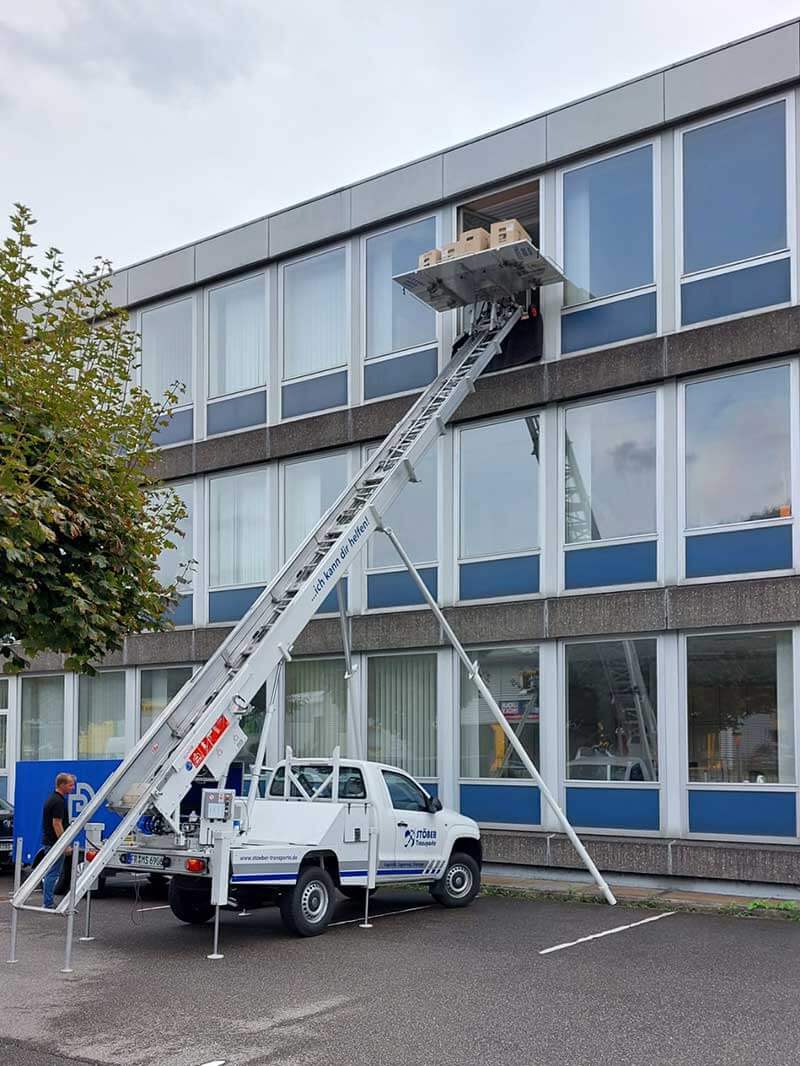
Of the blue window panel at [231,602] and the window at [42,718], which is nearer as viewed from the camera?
the blue window panel at [231,602]

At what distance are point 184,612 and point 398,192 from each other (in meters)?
7.92

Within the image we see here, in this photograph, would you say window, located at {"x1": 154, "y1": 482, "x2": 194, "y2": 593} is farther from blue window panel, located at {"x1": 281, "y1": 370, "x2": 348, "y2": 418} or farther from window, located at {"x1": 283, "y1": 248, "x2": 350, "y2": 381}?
window, located at {"x1": 283, "y1": 248, "x2": 350, "y2": 381}

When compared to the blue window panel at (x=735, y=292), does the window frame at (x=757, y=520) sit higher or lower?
lower

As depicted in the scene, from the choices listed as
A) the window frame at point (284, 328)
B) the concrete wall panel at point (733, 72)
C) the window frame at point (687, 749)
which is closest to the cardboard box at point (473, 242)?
the concrete wall panel at point (733, 72)

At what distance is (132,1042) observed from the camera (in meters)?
8.26

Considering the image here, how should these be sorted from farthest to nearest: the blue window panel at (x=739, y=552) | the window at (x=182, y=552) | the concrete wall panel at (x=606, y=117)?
1. the window at (x=182, y=552)
2. the concrete wall panel at (x=606, y=117)
3. the blue window panel at (x=739, y=552)

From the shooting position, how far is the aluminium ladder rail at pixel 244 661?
11391 millimetres

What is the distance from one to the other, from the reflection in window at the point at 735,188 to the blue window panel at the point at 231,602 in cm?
877

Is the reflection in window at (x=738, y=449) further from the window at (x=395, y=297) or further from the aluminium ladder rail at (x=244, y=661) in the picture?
the window at (x=395, y=297)

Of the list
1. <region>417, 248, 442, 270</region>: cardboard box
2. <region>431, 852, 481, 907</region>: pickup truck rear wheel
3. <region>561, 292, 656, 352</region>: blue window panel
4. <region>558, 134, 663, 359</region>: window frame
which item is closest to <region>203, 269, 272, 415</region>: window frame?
<region>417, 248, 442, 270</region>: cardboard box

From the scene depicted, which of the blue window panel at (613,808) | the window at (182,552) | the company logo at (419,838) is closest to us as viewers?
the company logo at (419,838)

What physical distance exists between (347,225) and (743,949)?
41.2ft

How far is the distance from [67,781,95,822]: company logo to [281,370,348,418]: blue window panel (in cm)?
730

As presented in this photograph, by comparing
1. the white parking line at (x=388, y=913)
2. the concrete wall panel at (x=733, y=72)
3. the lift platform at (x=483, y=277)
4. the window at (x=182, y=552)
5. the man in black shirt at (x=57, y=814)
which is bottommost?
the white parking line at (x=388, y=913)
